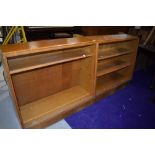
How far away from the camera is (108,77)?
2.61m

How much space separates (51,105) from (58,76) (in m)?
0.40

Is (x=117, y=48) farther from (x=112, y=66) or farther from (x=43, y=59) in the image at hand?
(x=43, y=59)

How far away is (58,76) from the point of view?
1979mm

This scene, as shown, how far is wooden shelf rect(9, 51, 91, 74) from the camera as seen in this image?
1.39 m

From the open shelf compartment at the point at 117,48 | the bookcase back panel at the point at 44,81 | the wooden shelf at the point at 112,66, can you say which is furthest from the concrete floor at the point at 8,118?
the open shelf compartment at the point at 117,48

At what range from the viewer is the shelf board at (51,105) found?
1.65 metres

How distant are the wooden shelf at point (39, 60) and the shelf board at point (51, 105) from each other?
577 millimetres

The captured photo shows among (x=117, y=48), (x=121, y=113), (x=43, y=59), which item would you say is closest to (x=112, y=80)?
(x=117, y=48)

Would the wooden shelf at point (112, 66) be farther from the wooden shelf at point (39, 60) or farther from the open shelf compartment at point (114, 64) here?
the wooden shelf at point (39, 60)

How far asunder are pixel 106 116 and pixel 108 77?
880 millimetres

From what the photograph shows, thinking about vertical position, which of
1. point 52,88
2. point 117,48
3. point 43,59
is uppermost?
point 43,59

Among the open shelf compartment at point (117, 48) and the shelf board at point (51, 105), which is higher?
the open shelf compartment at point (117, 48)

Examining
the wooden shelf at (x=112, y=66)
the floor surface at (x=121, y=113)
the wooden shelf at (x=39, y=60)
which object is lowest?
the floor surface at (x=121, y=113)
